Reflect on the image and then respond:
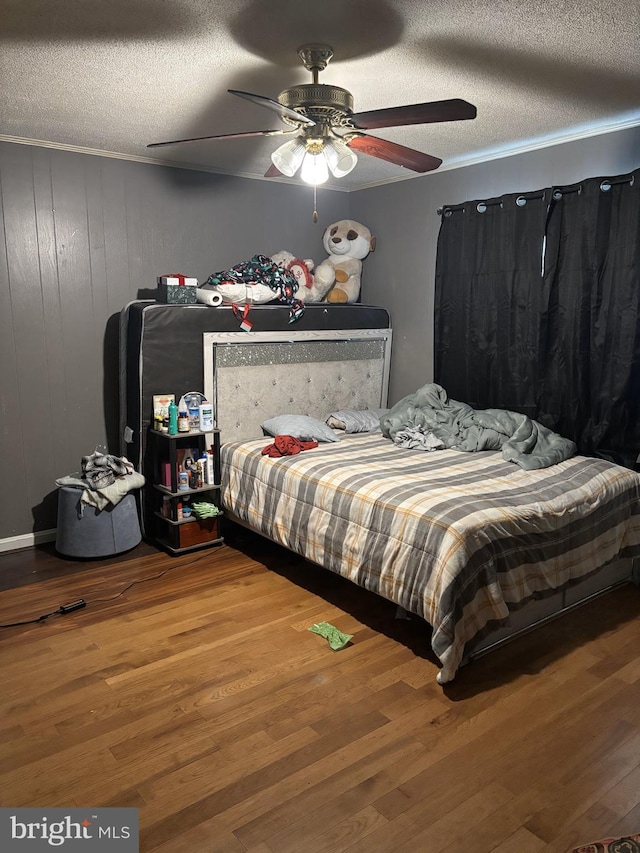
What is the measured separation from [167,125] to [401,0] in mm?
1712

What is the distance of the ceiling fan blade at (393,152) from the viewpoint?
8.70ft

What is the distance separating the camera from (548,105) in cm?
307

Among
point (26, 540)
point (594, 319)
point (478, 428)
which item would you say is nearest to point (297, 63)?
point (594, 319)

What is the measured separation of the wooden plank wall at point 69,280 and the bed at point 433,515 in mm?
764

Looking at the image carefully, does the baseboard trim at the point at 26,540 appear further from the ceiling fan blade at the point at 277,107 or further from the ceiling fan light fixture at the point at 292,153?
the ceiling fan blade at the point at 277,107

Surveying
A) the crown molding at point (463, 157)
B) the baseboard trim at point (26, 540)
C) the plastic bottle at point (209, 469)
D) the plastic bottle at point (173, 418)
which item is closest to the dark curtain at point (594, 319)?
the crown molding at point (463, 157)

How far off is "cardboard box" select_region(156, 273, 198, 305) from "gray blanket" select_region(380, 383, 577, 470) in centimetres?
146

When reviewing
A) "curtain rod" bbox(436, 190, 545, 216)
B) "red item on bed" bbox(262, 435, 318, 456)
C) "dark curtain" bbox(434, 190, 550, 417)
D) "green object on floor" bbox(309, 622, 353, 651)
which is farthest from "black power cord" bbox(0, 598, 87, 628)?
"curtain rod" bbox(436, 190, 545, 216)

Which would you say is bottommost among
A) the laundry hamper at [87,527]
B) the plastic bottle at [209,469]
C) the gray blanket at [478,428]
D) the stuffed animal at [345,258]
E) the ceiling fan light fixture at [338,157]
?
the laundry hamper at [87,527]

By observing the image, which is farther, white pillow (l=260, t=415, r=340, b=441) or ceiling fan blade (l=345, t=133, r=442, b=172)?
white pillow (l=260, t=415, r=340, b=441)

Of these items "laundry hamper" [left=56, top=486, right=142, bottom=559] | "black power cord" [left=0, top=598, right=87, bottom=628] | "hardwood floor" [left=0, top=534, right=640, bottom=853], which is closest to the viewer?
"hardwood floor" [left=0, top=534, right=640, bottom=853]

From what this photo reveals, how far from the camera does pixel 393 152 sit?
9.03ft

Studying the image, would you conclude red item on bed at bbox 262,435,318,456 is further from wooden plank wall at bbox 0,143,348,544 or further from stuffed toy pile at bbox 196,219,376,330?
wooden plank wall at bbox 0,143,348,544

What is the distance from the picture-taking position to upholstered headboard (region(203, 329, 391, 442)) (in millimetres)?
4043
